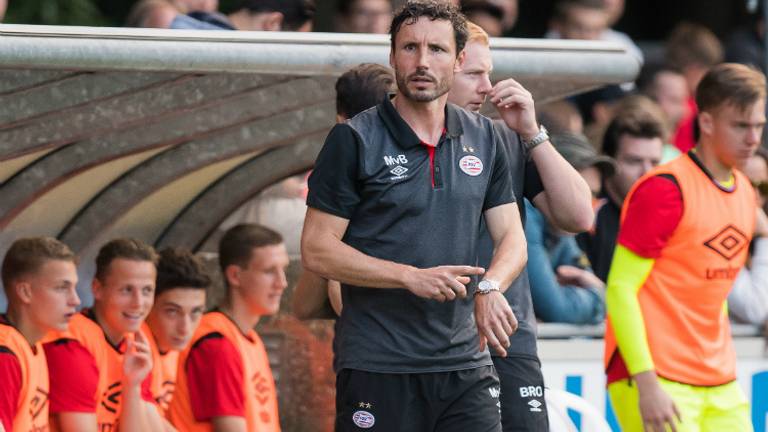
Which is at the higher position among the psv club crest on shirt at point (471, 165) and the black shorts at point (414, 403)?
the psv club crest on shirt at point (471, 165)

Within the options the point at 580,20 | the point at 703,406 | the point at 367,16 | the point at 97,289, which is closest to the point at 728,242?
the point at 703,406

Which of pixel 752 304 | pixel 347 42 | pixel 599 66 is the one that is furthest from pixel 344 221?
pixel 752 304

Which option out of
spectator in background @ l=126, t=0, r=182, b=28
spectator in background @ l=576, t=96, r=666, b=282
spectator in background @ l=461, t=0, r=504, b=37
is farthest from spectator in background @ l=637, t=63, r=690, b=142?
spectator in background @ l=126, t=0, r=182, b=28

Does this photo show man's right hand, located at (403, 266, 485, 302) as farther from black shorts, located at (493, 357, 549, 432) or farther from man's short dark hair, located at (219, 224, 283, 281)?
man's short dark hair, located at (219, 224, 283, 281)

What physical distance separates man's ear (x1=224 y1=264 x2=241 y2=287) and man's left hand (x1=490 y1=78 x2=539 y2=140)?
219 cm

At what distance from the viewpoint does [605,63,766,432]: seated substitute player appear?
6473 millimetres

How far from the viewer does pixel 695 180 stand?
21.6 feet

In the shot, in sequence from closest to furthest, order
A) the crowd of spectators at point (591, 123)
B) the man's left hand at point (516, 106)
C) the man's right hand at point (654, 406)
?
the man's left hand at point (516, 106), the man's right hand at point (654, 406), the crowd of spectators at point (591, 123)

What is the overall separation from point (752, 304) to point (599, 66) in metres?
2.16

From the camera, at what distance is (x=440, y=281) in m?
4.71

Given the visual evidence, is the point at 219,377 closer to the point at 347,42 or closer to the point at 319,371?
the point at 319,371

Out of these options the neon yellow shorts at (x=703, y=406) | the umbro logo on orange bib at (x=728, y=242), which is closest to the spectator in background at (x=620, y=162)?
the umbro logo on orange bib at (x=728, y=242)

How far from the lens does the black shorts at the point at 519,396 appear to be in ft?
18.3

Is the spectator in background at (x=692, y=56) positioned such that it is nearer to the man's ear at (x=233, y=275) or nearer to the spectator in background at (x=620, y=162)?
the spectator in background at (x=620, y=162)
